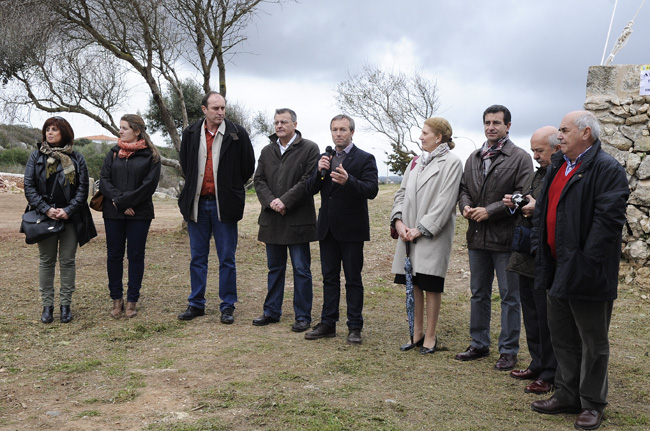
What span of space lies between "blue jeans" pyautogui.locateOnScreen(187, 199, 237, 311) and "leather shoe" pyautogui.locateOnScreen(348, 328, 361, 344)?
4.34ft

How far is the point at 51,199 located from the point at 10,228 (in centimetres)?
845

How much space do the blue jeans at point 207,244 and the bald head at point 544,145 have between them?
2860 mm

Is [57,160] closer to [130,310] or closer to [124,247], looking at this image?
[124,247]

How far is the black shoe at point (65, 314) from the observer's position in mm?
6016

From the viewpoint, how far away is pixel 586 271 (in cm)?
Result: 358

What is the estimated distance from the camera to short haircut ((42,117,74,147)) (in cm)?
592

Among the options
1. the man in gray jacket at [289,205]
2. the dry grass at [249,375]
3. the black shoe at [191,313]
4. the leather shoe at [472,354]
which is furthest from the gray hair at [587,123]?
the black shoe at [191,313]

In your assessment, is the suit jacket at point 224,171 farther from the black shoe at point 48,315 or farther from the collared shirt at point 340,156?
the black shoe at point 48,315

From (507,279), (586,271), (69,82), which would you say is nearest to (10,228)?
(69,82)

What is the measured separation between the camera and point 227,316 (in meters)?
6.02

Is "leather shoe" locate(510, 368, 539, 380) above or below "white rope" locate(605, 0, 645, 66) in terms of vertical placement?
below

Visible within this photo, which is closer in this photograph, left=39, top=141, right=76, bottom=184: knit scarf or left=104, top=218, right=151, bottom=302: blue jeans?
left=39, top=141, right=76, bottom=184: knit scarf

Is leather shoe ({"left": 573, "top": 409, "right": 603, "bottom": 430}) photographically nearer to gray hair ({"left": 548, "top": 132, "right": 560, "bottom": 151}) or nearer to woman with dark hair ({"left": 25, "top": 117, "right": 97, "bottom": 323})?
gray hair ({"left": 548, "top": 132, "right": 560, "bottom": 151})

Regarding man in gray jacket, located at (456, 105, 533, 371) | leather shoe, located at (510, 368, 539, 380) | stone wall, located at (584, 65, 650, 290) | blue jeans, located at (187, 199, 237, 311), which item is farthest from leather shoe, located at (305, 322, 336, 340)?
stone wall, located at (584, 65, 650, 290)
